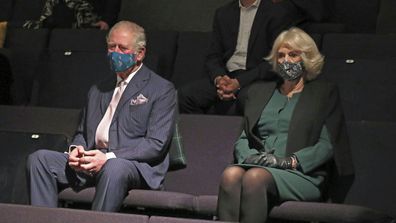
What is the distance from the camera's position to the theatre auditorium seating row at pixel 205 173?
8.01 feet

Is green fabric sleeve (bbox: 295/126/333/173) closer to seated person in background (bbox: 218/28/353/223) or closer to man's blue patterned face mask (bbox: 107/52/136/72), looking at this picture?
seated person in background (bbox: 218/28/353/223)

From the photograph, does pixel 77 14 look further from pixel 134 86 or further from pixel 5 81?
pixel 134 86

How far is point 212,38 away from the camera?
3324 mm

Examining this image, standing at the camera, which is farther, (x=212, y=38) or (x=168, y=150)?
(x=212, y=38)

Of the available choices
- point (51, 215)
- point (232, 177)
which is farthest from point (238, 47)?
point (51, 215)

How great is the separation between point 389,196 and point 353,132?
235 millimetres

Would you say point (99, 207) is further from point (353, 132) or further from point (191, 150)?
point (353, 132)

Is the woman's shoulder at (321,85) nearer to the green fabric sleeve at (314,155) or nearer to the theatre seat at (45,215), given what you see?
A: the green fabric sleeve at (314,155)

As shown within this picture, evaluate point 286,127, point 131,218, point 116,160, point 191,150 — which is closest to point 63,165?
point 116,160

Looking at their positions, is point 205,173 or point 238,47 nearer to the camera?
point 205,173

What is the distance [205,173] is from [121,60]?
0.46m

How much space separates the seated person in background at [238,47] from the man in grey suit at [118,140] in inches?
12.1

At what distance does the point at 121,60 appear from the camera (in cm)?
287

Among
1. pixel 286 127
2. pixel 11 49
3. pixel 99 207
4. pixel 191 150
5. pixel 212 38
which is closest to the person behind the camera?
pixel 99 207
